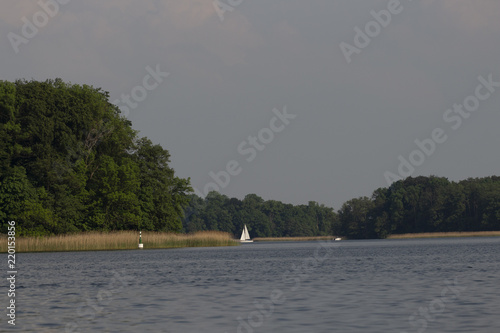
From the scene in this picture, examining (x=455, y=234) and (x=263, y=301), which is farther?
(x=455, y=234)

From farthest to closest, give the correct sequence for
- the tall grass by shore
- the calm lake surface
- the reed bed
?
the reed bed
the tall grass by shore
the calm lake surface

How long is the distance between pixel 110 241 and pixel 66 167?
13247 mm

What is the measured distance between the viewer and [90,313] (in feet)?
72.3

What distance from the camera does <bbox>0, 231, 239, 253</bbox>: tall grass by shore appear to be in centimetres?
6806

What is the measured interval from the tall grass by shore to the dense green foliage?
3825 millimetres

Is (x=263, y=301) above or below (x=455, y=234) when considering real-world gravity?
below

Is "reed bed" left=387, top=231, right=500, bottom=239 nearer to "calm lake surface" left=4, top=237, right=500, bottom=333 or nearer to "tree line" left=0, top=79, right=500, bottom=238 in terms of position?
"tree line" left=0, top=79, right=500, bottom=238

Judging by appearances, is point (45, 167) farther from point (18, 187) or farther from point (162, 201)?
point (162, 201)

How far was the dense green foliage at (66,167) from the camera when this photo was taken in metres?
77.4

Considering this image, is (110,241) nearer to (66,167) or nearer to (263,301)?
(66,167)

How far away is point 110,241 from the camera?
73250mm

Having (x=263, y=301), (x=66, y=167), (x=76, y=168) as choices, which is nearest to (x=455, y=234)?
(x=76, y=168)

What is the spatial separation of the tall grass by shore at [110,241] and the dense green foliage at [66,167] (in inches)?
151

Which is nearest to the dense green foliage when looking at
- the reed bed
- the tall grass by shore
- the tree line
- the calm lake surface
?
the tree line
